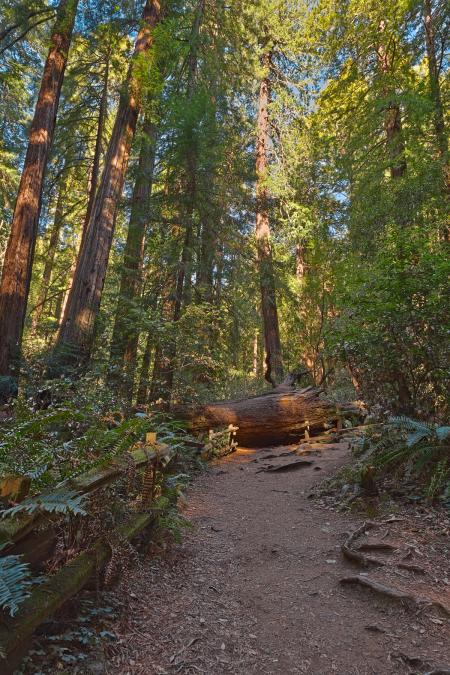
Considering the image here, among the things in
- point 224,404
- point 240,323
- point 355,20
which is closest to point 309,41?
point 355,20

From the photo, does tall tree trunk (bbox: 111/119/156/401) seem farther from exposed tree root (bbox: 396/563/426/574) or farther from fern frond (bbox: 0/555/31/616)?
fern frond (bbox: 0/555/31/616)

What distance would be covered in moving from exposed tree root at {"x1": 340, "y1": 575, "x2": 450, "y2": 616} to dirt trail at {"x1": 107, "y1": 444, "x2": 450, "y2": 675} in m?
0.07

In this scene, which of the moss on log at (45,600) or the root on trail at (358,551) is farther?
the root on trail at (358,551)

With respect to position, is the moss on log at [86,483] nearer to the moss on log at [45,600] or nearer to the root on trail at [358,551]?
the moss on log at [45,600]

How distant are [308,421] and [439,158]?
7.70 meters

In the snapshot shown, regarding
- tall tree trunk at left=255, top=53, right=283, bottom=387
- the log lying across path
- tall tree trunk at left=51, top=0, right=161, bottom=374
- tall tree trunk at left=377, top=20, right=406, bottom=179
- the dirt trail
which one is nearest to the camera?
Result: the dirt trail

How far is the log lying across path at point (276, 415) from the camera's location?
1137cm

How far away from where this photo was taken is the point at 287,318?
18812 millimetres

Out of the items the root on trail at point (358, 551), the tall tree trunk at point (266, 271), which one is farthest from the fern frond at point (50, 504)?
the tall tree trunk at point (266, 271)

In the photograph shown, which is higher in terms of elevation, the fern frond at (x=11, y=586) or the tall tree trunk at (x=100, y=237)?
the tall tree trunk at (x=100, y=237)

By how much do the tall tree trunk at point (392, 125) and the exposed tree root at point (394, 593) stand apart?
37.0ft

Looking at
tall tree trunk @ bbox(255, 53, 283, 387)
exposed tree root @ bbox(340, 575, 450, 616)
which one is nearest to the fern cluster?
exposed tree root @ bbox(340, 575, 450, 616)

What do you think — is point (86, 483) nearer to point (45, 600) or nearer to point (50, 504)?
point (50, 504)

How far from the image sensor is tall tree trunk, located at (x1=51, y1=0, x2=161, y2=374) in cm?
897
